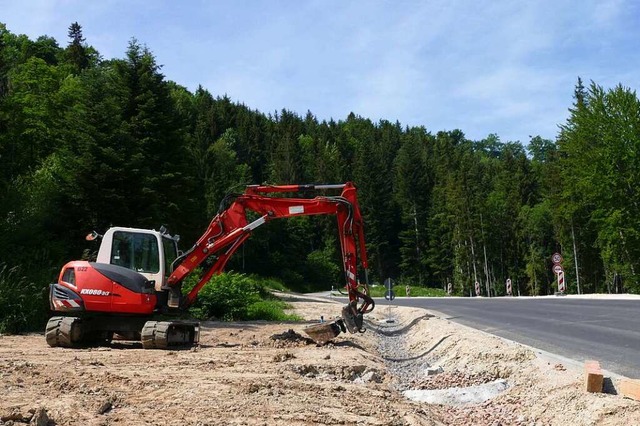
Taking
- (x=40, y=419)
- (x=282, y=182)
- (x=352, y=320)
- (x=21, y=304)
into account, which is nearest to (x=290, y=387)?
(x=40, y=419)

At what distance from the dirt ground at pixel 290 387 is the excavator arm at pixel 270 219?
1579 millimetres

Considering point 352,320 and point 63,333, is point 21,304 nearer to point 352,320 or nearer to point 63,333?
point 63,333

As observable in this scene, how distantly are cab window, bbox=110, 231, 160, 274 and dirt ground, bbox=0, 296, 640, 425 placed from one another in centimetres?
222

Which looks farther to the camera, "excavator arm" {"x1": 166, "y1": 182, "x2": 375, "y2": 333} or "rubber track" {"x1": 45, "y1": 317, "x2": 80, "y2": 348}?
"excavator arm" {"x1": 166, "y1": 182, "x2": 375, "y2": 333}

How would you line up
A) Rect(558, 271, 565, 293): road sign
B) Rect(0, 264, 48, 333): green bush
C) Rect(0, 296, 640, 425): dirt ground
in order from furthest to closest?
Rect(558, 271, 565, 293): road sign
Rect(0, 264, 48, 333): green bush
Rect(0, 296, 640, 425): dirt ground

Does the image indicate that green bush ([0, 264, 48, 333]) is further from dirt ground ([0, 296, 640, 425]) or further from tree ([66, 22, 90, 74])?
tree ([66, 22, 90, 74])

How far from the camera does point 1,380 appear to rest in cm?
781

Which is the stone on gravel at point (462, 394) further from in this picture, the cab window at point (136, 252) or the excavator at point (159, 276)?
the cab window at point (136, 252)

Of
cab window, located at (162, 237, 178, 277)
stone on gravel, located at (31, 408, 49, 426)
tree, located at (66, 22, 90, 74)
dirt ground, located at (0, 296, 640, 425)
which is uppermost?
tree, located at (66, 22, 90, 74)

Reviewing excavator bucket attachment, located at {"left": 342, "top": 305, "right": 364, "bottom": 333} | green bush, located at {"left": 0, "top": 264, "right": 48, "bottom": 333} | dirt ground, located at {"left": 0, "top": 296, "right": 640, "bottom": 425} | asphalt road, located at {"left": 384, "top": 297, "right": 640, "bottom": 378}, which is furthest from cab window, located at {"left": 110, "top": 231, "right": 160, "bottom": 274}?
asphalt road, located at {"left": 384, "top": 297, "right": 640, "bottom": 378}

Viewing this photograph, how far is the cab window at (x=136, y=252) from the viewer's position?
13781mm

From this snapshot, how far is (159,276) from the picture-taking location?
14.0m

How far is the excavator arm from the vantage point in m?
13.7

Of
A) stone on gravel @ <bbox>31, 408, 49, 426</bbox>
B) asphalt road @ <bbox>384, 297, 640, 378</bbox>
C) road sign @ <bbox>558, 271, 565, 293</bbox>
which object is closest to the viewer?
stone on gravel @ <bbox>31, 408, 49, 426</bbox>
